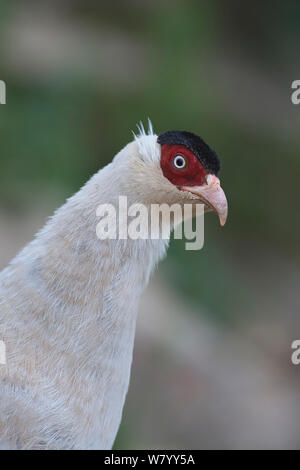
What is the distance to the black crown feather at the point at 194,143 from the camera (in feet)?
7.30

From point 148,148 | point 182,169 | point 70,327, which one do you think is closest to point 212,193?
point 182,169

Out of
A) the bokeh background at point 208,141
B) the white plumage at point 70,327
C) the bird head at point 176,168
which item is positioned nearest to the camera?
the white plumage at point 70,327

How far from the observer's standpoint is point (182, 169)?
2238mm

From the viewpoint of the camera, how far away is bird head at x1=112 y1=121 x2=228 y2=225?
221cm

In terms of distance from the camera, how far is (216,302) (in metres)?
7.67

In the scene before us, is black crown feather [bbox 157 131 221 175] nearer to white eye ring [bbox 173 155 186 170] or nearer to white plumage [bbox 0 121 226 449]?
white eye ring [bbox 173 155 186 170]

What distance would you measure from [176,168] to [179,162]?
0.02 m

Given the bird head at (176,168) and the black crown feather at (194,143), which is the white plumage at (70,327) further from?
the black crown feather at (194,143)

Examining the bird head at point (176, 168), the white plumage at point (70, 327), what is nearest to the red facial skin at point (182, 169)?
A: the bird head at point (176, 168)

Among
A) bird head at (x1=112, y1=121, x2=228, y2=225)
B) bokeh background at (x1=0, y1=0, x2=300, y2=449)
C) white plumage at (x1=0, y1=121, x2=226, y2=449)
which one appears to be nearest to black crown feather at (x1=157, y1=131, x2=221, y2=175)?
bird head at (x1=112, y1=121, x2=228, y2=225)

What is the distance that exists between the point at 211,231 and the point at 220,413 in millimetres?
2848

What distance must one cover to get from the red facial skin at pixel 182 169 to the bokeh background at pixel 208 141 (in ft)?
12.6

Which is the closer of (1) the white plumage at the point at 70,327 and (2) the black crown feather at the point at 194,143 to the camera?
(1) the white plumage at the point at 70,327
